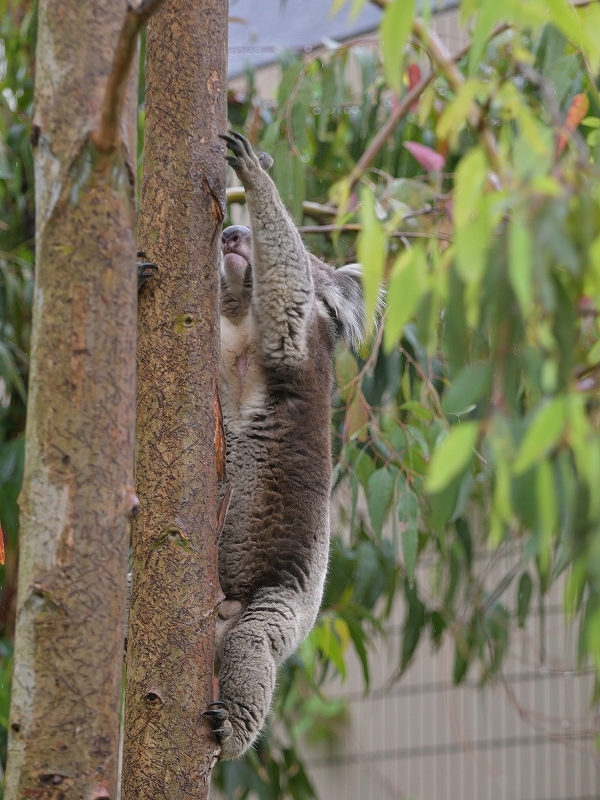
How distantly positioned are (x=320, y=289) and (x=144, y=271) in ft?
3.83

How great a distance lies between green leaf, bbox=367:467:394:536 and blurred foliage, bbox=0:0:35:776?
53.5 inches

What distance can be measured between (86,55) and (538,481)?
0.83 metres

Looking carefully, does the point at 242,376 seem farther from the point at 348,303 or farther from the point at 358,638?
the point at 358,638

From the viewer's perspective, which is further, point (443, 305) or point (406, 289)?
point (443, 305)

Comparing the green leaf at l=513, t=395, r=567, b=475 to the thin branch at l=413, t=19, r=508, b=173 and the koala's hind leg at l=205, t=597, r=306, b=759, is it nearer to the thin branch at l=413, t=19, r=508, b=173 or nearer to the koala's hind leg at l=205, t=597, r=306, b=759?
the thin branch at l=413, t=19, r=508, b=173

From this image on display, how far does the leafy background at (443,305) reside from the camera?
985mm

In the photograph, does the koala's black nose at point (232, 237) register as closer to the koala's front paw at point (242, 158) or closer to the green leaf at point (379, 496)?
the koala's front paw at point (242, 158)

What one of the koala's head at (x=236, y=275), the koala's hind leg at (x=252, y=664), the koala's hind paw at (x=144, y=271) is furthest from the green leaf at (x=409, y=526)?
the koala's hind paw at (x=144, y=271)

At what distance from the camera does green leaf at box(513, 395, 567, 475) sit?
909mm

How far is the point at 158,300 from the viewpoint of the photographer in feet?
6.35

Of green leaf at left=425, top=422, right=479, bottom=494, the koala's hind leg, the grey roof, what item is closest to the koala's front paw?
the koala's hind leg

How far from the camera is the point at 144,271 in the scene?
76.7 inches

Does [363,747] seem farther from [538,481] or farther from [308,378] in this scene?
[538,481]

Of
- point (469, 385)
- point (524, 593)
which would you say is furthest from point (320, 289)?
point (469, 385)
